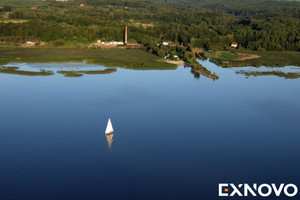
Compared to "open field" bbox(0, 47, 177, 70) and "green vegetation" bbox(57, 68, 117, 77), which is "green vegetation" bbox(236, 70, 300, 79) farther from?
"green vegetation" bbox(57, 68, 117, 77)

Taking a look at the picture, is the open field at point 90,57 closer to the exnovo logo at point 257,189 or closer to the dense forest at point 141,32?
the dense forest at point 141,32

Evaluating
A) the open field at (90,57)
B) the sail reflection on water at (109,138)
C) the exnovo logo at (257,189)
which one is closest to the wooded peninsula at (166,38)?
the open field at (90,57)

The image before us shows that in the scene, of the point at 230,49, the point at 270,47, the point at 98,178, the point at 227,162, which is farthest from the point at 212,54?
the point at 98,178

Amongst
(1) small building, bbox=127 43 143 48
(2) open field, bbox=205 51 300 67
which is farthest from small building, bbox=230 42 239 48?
(1) small building, bbox=127 43 143 48

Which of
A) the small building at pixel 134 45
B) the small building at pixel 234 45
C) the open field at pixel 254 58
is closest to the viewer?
the open field at pixel 254 58

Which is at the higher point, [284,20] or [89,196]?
[284,20]

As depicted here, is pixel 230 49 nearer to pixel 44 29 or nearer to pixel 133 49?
pixel 133 49
